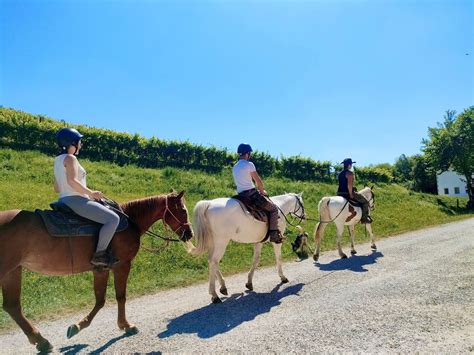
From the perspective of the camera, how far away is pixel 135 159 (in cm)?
3325

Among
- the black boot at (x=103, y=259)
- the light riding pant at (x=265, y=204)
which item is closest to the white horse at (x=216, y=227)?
the light riding pant at (x=265, y=204)

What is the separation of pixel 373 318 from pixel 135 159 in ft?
97.9

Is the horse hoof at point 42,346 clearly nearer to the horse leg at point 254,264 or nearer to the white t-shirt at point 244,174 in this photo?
the horse leg at point 254,264

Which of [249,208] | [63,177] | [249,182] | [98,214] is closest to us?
[63,177]

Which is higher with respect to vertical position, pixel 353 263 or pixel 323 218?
pixel 323 218

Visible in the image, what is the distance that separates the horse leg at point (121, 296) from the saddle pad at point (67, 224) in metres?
0.84

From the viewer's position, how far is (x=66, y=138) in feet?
19.6

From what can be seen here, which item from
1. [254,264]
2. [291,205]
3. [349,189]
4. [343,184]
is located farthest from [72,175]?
[343,184]

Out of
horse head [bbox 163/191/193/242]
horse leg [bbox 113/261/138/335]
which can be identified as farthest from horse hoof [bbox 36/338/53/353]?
horse head [bbox 163/191/193/242]

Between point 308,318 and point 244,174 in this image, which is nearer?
point 308,318

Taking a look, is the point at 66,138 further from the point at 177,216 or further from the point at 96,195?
the point at 177,216

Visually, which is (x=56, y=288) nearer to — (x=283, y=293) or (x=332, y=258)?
(x=283, y=293)

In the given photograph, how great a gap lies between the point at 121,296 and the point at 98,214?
1633 millimetres

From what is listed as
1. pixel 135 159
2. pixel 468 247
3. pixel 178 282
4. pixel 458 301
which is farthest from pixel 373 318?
pixel 135 159
